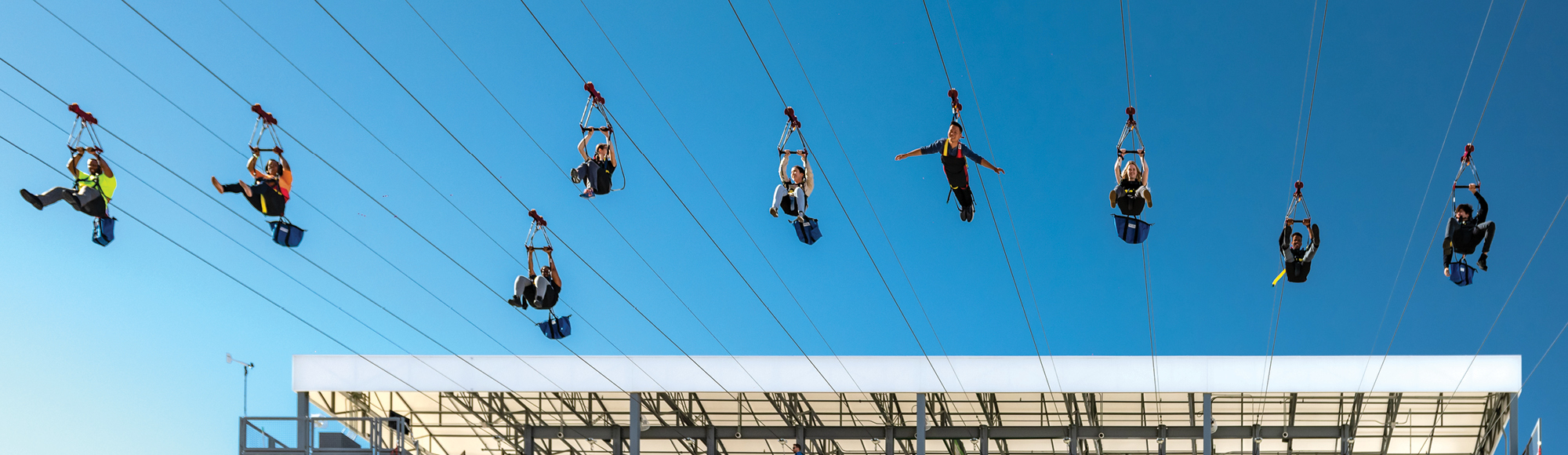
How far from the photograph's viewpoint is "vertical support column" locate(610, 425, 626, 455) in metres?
27.7

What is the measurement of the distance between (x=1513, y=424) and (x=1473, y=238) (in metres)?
6.73

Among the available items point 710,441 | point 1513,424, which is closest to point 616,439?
point 710,441

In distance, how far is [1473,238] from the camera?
55.9 ft

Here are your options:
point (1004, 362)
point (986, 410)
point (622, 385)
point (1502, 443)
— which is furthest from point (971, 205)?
point (1502, 443)

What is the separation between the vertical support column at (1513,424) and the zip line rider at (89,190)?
20728mm

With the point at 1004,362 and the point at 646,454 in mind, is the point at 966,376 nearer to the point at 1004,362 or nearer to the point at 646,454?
the point at 1004,362

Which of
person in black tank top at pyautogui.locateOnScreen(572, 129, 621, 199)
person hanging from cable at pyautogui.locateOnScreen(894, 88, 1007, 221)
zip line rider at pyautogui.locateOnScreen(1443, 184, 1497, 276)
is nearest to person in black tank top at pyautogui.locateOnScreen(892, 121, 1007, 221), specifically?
person hanging from cable at pyautogui.locateOnScreen(894, 88, 1007, 221)

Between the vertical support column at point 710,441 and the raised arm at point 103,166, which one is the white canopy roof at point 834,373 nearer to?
the vertical support column at point 710,441

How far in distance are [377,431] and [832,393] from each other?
26.5ft

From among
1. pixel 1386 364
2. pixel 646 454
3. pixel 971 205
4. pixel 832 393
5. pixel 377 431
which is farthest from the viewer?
pixel 646 454

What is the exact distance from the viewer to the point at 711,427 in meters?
27.5

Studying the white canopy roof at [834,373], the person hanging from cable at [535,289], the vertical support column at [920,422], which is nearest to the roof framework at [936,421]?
the white canopy roof at [834,373]

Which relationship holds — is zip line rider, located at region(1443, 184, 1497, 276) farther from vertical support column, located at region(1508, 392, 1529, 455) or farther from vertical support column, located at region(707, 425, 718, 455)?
vertical support column, located at region(707, 425, 718, 455)

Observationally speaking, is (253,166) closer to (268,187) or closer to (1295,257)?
(268,187)
